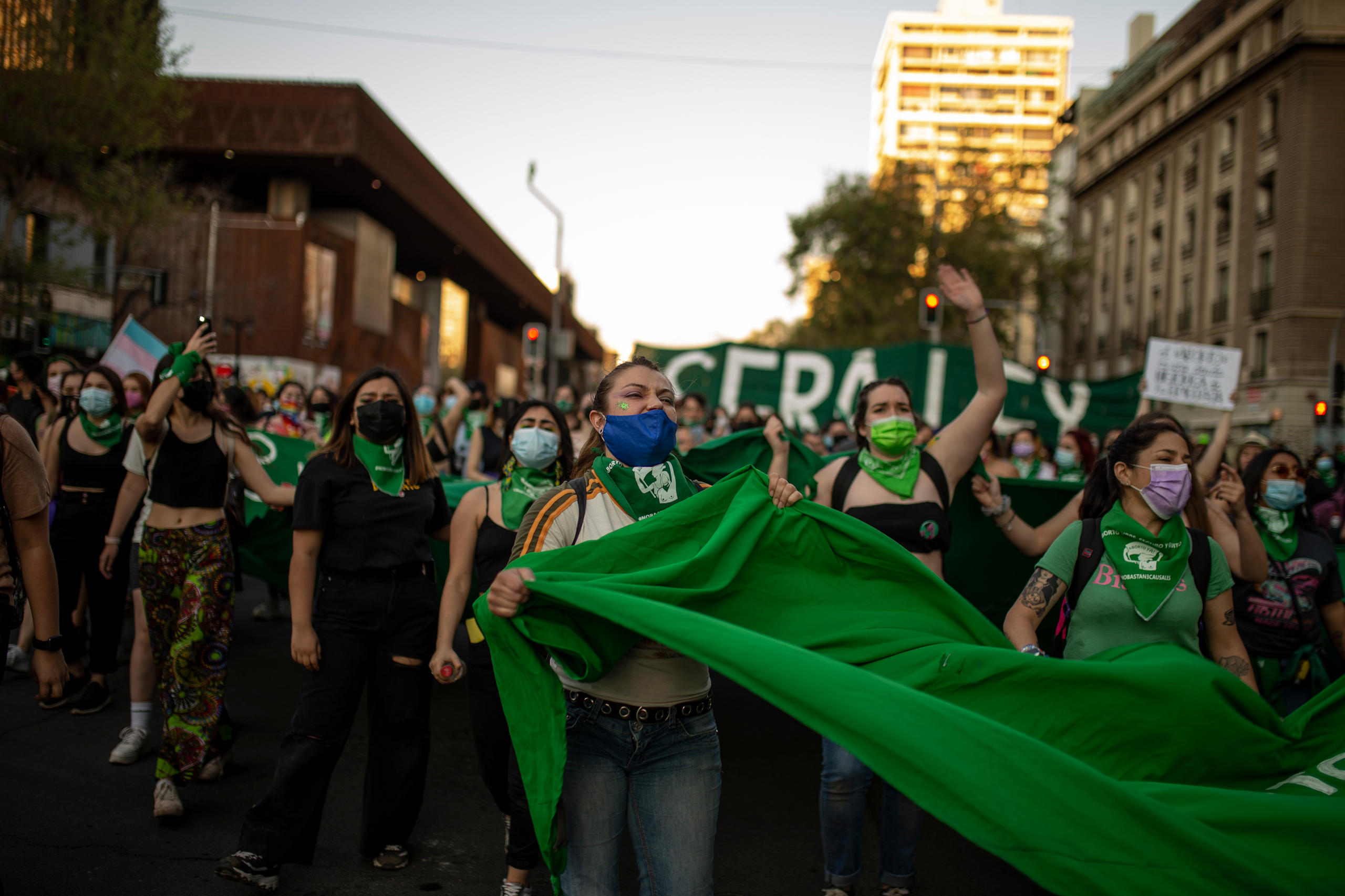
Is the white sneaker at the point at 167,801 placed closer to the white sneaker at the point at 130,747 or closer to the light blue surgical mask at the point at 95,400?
the white sneaker at the point at 130,747

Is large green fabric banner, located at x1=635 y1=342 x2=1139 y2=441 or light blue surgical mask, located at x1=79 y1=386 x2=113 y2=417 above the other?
large green fabric banner, located at x1=635 y1=342 x2=1139 y2=441

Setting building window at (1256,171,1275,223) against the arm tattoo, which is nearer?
the arm tattoo

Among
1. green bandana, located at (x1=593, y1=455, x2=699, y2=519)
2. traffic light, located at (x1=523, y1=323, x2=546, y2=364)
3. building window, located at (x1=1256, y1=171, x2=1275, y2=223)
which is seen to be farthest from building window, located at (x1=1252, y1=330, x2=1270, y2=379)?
green bandana, located at (x1=593, y1=455, x2=699, y2=519)

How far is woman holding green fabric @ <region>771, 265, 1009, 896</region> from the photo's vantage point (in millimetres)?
3832

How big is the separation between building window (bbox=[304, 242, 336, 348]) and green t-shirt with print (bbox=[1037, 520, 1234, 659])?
111 feet

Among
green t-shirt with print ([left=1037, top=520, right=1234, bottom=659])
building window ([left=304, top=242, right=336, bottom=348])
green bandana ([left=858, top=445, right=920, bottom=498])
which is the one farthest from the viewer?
building window ([left=304, top=242, right=336, bottom=348])

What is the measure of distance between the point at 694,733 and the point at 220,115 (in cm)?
3611

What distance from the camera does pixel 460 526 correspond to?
4.34 metres

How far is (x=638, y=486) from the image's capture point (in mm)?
2846

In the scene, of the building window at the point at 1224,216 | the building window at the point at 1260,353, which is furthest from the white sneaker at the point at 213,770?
the building window at the point at 1224,216

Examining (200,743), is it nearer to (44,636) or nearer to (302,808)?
(302,808)

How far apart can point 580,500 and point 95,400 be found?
4.75 meters

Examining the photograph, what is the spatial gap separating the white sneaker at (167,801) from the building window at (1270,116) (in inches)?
1628

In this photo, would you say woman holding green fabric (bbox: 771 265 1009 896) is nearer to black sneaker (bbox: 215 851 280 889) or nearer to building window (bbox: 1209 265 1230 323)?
black sneaker (bbox: 215 851 280 889)
